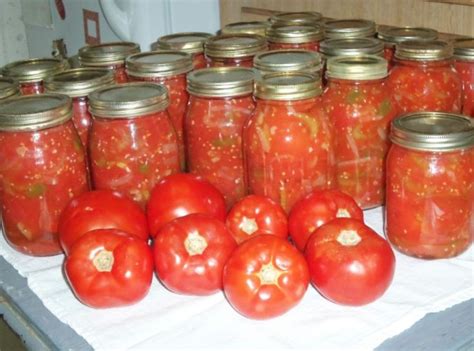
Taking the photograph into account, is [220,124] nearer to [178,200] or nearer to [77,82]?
[178,200]

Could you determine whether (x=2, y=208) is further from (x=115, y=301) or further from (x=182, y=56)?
(x=182, y=56)

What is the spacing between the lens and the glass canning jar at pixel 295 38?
1.44 metres

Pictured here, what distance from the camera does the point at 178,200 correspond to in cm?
112

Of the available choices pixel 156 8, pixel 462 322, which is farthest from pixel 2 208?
pixel 156 8

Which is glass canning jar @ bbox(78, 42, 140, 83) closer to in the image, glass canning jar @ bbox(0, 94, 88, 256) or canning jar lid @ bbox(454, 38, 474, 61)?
glass canning jar @ bbox(0, 94, 88, 256)

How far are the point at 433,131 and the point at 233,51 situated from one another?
19.0 inches

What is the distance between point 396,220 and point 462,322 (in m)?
0.21

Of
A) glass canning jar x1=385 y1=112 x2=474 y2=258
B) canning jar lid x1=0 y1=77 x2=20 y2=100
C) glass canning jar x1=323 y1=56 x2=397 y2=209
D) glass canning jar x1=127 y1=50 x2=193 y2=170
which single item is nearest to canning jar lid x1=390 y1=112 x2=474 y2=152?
glass canning jar x1=385 y1=112 x2=474 y2=258

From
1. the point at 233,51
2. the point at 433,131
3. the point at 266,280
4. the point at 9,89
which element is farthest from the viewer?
the point at 233,51

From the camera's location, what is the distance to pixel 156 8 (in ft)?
7.40

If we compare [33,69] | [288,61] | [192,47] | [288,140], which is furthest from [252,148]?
[33,69]

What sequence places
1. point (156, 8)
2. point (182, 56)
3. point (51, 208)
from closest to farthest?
point (51, 208)
point (182, 56)
point (156, 8)

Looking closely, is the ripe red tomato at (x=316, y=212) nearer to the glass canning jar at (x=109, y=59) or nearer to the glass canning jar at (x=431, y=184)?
the glass canning jar at (x=431, y=184)

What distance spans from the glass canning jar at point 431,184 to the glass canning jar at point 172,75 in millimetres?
443
